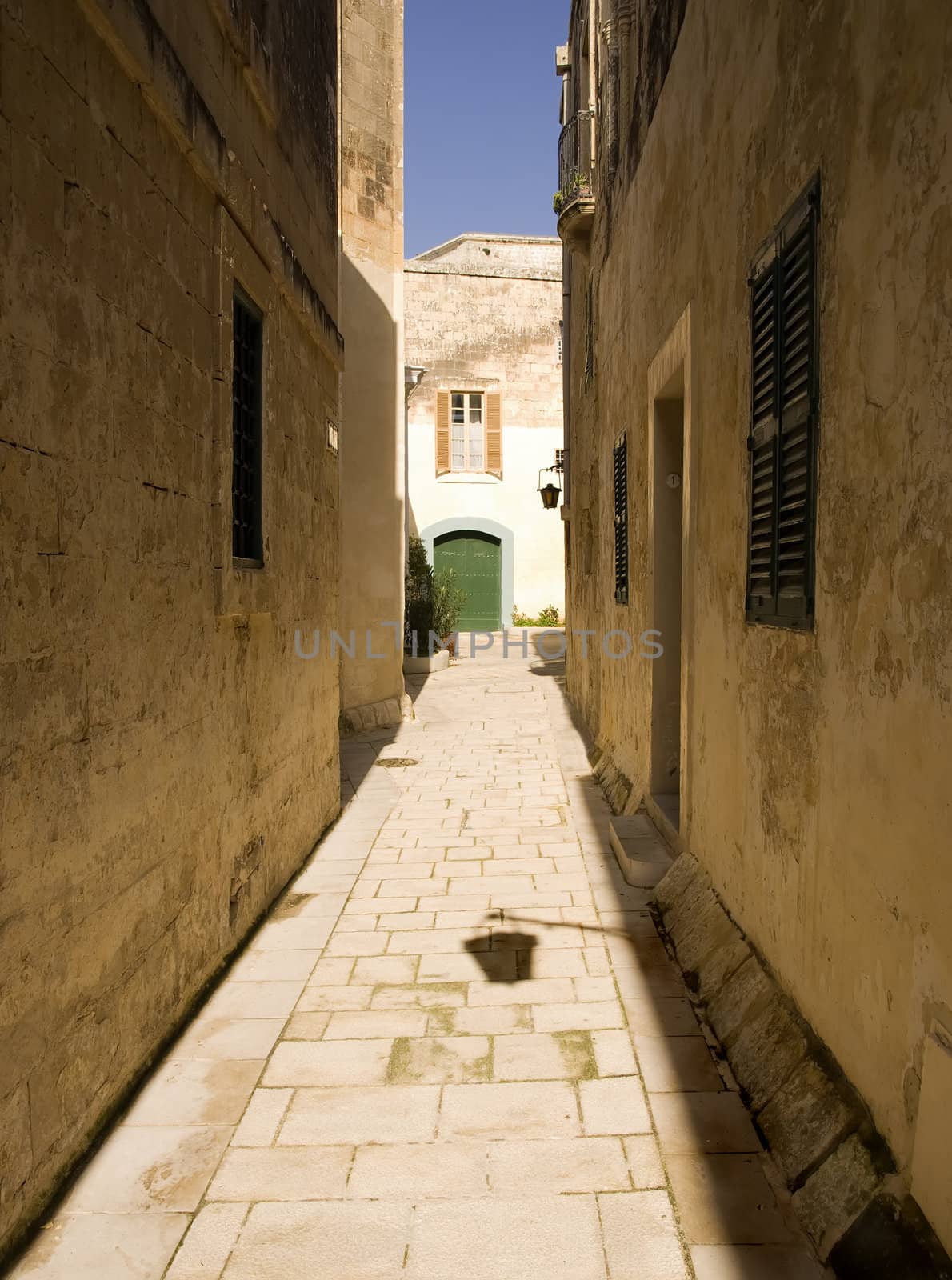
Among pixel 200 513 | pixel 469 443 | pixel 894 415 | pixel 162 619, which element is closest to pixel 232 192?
pixel 200 513

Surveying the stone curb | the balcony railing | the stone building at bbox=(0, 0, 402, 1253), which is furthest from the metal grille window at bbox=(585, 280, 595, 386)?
the stone curb

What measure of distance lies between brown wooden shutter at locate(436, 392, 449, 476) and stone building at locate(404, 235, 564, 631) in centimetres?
2

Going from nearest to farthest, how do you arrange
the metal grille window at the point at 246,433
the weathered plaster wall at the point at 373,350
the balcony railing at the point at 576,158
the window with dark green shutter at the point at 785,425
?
the window with dark green shutter at the point at 785,425 → the metal grille window at the point at 246,433 → the balcony railing at the point at 576,158 → the weathered plaster wall at the point at 373,350

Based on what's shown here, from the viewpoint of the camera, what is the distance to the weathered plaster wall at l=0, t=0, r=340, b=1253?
2322 mm

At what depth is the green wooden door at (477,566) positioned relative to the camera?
2109cm

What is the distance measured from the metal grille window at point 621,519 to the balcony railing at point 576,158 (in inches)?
140

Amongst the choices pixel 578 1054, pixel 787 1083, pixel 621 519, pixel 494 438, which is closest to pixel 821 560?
pixel 787 1083

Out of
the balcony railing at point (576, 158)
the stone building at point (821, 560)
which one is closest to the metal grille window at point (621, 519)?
the stone building at point (821, 560)

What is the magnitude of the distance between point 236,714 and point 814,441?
2.81 metres

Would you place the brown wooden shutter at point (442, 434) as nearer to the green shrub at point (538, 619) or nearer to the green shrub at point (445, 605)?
the green shrub at point (538, 619)

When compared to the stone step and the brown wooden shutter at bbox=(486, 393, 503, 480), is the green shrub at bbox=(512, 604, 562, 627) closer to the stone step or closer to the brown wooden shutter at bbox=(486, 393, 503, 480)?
the brown wooden shutter at bbox=(486, 393, 503, 480)

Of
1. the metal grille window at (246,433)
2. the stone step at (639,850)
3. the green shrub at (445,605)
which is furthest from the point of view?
the green shrub at (445,605)

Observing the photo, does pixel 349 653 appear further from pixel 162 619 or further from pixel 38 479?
pixel 38 479

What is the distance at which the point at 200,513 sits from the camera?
3.70m
